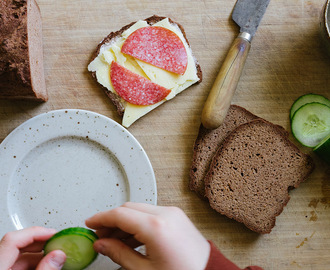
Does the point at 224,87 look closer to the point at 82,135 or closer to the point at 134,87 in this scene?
the point at 134,87

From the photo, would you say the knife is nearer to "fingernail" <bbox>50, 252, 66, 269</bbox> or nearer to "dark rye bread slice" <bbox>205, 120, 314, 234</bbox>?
"dark rye bread slice" <bbox>205, 120, 314, 234</bbox>

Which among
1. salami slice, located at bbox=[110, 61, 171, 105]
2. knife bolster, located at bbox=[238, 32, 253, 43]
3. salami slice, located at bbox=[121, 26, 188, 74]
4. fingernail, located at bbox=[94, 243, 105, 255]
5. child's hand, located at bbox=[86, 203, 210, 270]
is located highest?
knife bolster, located at bbox=[238, 32, 253, 43]

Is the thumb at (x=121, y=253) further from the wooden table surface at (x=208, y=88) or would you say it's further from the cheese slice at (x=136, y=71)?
the cheese slice at (x=136, y=71)

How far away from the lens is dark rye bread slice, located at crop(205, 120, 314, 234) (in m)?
2.41

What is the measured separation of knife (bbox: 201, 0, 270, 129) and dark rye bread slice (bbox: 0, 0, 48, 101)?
44.5 inches

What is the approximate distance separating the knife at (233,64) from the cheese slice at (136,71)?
0.21 meters

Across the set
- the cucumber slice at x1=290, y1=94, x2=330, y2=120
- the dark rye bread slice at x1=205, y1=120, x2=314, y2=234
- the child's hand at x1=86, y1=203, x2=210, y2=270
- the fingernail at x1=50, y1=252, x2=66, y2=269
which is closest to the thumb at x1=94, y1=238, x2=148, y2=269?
the child's hand at x1=86, y1=203, x2=210, y2=270

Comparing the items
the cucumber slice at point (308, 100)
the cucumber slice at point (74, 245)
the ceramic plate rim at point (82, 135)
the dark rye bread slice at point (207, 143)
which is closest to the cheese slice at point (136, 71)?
the ceramic plate rim at point (82, 135)

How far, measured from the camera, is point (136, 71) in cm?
248

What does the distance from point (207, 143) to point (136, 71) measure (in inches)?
27.9

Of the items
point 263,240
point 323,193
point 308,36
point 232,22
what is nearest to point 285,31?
point 308,36

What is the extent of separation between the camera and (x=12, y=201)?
2.36 metres

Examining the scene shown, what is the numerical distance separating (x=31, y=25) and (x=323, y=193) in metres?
2.27

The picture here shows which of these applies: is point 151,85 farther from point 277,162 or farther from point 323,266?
point 323,266
